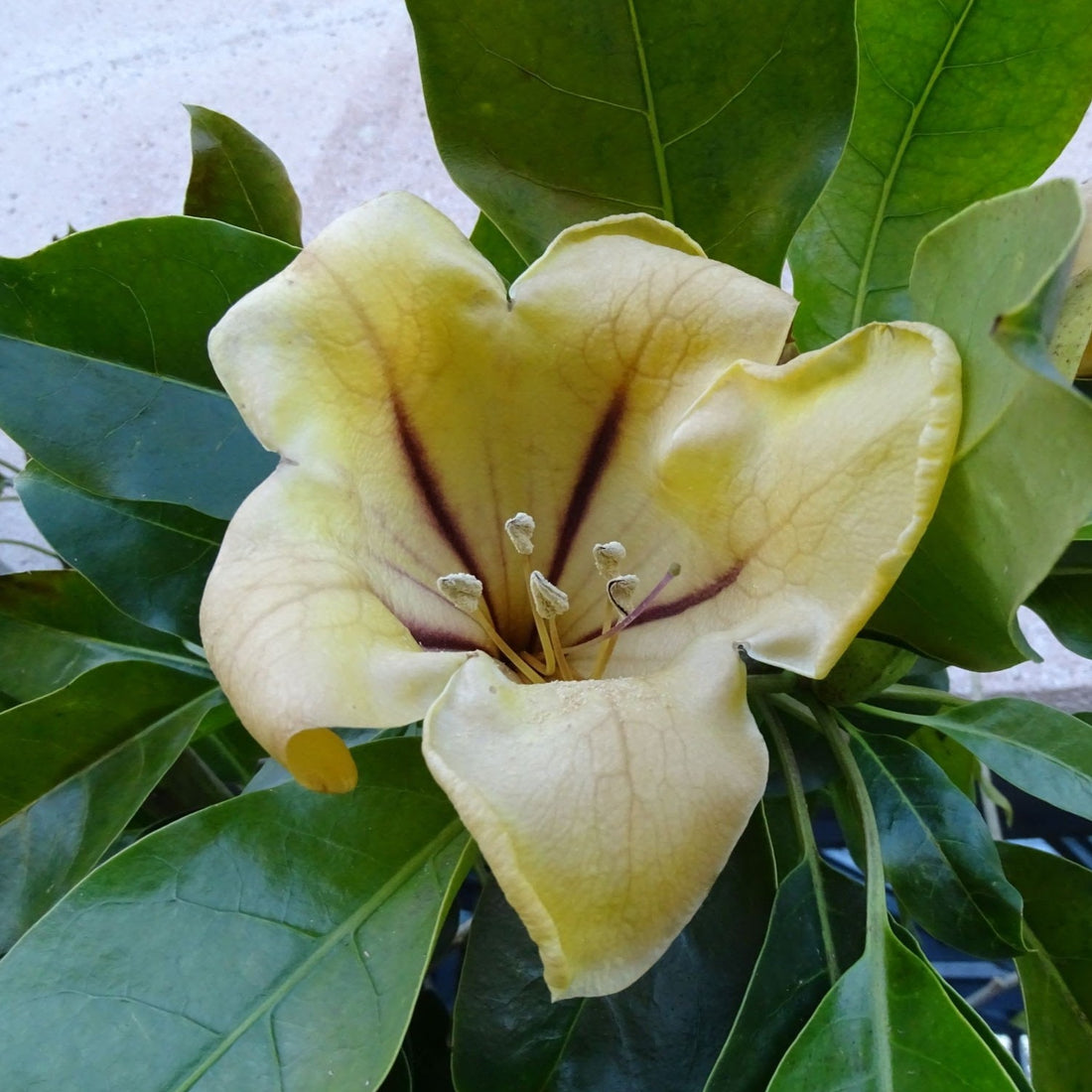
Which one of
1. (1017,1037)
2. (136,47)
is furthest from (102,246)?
(136,47)

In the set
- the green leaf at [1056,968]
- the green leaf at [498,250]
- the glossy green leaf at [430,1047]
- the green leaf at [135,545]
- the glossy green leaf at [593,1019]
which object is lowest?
the glossy green leaf at [430,1047]

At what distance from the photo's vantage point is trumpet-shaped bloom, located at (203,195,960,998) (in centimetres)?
33

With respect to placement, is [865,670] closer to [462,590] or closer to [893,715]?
[893,715]

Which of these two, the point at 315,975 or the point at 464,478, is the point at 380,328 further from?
the point at 315,975

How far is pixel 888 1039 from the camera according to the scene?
44 cm

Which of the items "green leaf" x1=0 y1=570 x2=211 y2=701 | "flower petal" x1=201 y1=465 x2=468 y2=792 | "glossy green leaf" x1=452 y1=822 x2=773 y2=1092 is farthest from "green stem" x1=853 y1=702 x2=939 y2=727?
"green leaf" x1=0 y1=570 x2=211 y2=701

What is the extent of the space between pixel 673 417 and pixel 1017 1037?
0.79m

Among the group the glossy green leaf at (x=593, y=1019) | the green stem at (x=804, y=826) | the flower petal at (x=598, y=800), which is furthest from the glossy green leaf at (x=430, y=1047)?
the flower petal at (x=598, y=800)

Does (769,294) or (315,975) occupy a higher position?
(769,294)

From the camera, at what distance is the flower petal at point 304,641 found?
1.09 feet

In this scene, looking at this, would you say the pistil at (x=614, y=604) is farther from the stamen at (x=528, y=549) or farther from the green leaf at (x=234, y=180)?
the green leaf at (x=234, y=180)

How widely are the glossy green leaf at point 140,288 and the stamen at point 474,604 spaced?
0.16 m

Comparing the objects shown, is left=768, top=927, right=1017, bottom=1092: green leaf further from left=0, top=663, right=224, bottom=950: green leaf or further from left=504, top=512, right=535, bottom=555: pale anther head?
left=0, top=663, right=224, bottom=950: green leaf

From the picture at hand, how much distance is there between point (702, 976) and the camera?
51cm
